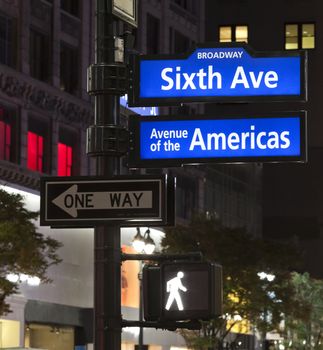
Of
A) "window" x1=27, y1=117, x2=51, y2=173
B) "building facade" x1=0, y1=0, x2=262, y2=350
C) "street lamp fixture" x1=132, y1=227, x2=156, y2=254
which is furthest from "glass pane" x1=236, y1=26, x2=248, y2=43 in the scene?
"street lamp fixture" x1=132, y1=227, x2=156, y2=254

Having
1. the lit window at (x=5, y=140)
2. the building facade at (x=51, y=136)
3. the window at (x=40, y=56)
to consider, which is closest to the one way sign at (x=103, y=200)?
the building facade at (x=51, y=136)

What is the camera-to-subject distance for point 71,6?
51.2 meters

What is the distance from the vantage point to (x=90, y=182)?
996 cm

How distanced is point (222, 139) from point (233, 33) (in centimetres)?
8029

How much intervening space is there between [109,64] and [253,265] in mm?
43201

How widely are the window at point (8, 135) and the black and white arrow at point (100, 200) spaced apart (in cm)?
3403

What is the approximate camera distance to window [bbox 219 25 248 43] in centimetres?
8900

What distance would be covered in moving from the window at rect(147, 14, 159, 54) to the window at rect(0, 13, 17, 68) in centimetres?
1600

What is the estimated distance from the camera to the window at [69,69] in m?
49.7

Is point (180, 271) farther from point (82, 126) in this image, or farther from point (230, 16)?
point (230, 16)

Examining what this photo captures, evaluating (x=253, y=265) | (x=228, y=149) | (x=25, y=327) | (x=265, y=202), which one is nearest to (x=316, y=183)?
(x=265, y=202)

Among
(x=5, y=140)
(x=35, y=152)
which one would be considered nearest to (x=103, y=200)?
(x=5, y=140)

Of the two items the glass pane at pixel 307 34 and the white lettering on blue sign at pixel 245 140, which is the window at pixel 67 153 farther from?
the glass pane at pixel 307 34

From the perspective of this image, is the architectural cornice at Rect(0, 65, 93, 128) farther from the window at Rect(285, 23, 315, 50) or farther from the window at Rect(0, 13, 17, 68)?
the window at Rect(285, 23, 315, 50)
